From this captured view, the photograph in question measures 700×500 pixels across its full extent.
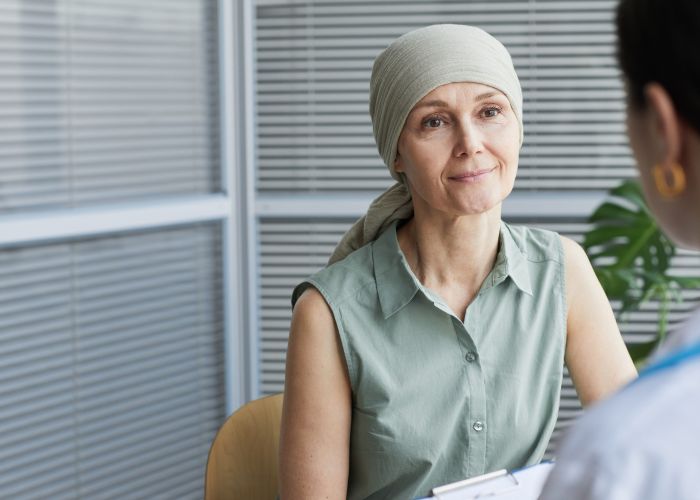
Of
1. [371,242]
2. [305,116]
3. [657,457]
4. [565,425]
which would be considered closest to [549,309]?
[371,242]

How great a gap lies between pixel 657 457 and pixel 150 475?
239 centimetres

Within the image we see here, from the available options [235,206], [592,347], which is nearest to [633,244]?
[592,347]

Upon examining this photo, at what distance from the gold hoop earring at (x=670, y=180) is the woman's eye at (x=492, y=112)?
97cm

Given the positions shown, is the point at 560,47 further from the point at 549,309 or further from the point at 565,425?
the point at 549,309

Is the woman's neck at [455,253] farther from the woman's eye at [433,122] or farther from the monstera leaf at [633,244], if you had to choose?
the monstera leaf at [633,244]

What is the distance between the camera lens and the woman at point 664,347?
594mm

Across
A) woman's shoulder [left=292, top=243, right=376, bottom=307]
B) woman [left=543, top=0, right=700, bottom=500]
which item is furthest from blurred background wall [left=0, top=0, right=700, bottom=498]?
woman [left=543, top=0, right=700, bottom=500]

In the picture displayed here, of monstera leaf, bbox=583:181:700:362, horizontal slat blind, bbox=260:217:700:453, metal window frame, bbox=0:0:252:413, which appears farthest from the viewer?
horizontal slat blind, bbox=260:217:700:453

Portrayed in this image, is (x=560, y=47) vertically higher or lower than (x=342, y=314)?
higher

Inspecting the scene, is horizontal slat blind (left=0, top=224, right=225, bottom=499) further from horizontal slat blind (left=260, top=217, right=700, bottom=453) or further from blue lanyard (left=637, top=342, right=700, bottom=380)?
blue lanyard (left=637, top=342, right=700, bottom=380)

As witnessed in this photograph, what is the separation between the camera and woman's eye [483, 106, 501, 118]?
1.66 metres

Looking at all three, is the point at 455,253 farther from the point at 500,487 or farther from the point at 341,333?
the point at 500,487

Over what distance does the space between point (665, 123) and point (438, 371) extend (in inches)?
41.6

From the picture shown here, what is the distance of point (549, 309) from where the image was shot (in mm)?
1776
